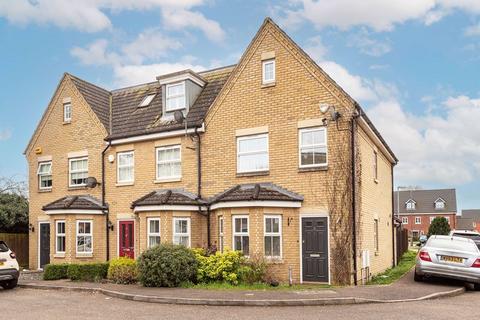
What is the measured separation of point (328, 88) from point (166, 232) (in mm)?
7705

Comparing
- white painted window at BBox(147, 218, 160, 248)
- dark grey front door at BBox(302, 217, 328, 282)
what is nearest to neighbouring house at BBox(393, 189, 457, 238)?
dark grey front door at BBox(302, 217, 328, 282)

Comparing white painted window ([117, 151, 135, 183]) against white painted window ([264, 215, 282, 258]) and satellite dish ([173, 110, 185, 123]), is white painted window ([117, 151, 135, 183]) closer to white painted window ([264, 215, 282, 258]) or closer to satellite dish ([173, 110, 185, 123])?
satellite dish ([173, 110, 185, 123])

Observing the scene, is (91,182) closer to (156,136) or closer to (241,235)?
(156,136)

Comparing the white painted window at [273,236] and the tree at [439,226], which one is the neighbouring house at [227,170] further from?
the tree at [439,226]

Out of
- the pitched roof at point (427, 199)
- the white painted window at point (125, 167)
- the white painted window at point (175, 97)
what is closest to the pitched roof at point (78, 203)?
the white painted window at point (125, 167)

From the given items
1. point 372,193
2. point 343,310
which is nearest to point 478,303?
point 343,310

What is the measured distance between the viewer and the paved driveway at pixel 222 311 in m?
10.0

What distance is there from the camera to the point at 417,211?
3167 inches

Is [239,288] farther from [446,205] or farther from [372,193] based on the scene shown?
[446,205]

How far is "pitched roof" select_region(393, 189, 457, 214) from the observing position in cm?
7788

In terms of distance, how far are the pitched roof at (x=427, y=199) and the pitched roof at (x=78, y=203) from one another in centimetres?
6371

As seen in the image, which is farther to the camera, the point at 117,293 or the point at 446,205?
the point at 446,205

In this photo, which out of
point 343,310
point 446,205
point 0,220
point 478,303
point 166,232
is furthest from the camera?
point 446,205

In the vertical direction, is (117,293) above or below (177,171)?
below
